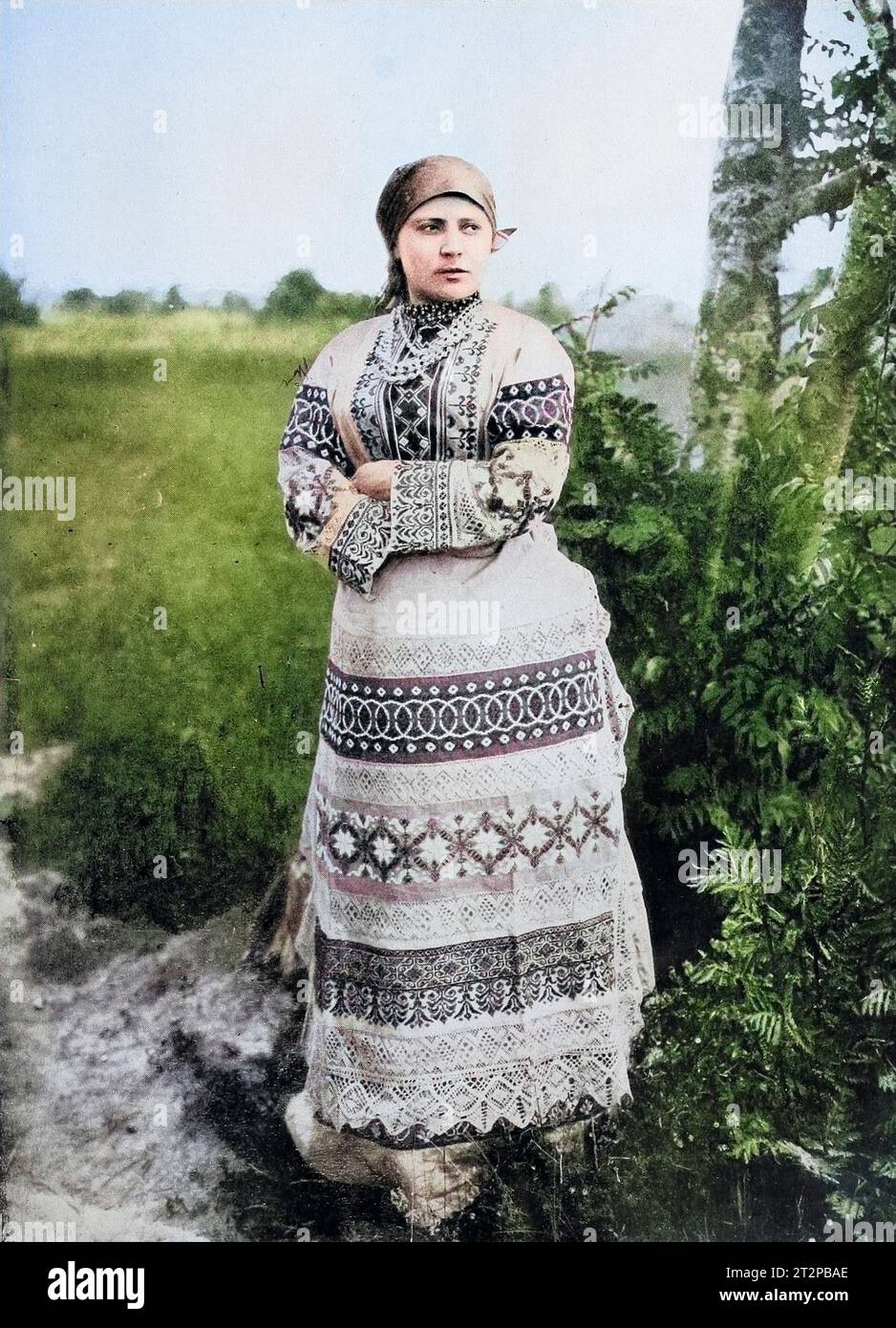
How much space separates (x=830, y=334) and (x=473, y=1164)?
2.17 m

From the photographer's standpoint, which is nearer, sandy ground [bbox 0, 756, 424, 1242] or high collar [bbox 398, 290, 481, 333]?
high collar [bbox 398, 290, 481, 333]

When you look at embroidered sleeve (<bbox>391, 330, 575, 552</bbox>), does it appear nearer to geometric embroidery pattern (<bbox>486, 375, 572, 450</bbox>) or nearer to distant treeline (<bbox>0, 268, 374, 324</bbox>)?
geometric embroidery pattern (<bbox>486, 375, 572, 450</bbox>)

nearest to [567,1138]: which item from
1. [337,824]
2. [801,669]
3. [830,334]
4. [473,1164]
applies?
[473,1164]

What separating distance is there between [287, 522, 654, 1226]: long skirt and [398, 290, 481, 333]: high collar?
20.8 inches

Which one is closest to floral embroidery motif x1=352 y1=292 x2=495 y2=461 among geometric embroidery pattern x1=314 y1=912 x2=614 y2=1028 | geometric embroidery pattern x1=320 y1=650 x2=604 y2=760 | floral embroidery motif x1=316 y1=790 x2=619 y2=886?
geometric embroidery pattern x1=320 y1=650 x2=604 y2=760

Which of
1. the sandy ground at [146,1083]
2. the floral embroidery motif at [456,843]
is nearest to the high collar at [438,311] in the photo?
the floral embroidery motif at [456,843]

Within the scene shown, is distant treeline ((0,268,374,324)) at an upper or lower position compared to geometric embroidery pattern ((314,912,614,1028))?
upper

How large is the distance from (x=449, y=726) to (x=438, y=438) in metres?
0.66

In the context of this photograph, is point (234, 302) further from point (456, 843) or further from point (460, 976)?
point (460, 976)

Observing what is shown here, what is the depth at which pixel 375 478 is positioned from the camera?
3.54 m

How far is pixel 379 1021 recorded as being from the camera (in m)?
3.62

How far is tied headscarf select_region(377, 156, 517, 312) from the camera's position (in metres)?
3.62

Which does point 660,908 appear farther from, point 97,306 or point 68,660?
point 97,306

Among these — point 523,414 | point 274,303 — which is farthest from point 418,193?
point 523,414
